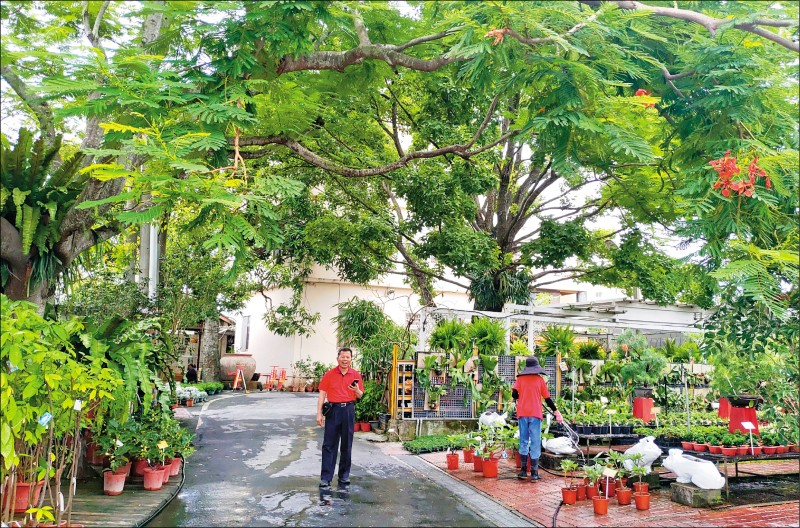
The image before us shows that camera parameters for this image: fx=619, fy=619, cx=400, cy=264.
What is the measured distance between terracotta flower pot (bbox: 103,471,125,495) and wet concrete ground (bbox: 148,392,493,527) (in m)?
0.64

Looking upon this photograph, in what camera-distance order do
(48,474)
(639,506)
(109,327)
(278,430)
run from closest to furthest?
1. (48,474)
2. (639,506)
3. (109,327)
4. (278,430)

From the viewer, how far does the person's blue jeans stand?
8.12m

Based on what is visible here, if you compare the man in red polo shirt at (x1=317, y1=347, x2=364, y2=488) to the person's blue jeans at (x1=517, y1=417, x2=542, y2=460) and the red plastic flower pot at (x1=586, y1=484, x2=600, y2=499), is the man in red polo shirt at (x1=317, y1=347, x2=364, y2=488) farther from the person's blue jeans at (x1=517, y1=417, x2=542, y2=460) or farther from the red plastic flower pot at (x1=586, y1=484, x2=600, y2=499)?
the red plastic flower pot at (x1=586, y1=484, x2=600, y2=499)

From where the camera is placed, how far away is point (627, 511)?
6.62 meters

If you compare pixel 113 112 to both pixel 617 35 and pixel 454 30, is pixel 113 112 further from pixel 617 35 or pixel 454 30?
pixel 617 35

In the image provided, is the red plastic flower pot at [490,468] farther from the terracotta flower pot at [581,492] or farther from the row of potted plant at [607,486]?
the terracotta flower pot at [581,492]

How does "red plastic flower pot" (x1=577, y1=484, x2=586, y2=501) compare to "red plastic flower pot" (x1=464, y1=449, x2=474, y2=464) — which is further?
"red plastic flower pot" (x1=464, y1=449, x2=474, y2=464)

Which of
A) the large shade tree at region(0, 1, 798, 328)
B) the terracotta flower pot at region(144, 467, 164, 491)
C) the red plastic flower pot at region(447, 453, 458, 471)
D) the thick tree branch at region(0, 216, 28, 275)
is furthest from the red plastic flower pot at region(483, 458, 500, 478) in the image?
the thick tree branch at region(0, 216, 28, 275)

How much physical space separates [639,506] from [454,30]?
5.30m

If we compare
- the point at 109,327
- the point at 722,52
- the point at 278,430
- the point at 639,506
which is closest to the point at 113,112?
the point at 109,327

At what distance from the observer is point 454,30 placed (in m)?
5.90

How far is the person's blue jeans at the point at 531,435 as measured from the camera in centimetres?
812

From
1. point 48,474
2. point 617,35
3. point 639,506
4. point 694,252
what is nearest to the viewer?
point 48,474

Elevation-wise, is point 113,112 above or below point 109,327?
above
